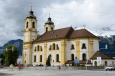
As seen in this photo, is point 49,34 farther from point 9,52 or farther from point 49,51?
point 9,52

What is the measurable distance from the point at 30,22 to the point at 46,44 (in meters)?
13.2

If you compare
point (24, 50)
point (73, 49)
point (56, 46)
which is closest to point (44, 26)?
point (24, 50)

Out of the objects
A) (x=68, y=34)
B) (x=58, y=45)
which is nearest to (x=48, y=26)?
(x=58, y=45)

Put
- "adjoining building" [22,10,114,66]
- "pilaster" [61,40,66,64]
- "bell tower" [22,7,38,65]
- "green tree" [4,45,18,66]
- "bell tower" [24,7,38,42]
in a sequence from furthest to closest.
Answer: "bell tower" [24,7,38,42] < "bell tower" [22,7,38,65] < "green tree" [4,45,18,66] < "pilaster" [61,40,66,64] < "adjoining building" [22,10,114,66]

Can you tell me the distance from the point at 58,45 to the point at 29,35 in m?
16.4

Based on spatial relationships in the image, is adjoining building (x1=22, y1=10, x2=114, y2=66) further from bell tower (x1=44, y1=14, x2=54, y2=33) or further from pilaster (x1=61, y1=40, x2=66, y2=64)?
bell tower (x1=44, y1=14, x2=54, y2=33)

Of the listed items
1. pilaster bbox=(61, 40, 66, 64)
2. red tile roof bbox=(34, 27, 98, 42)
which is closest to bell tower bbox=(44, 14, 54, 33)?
red tile roof bbox=(34, 27, 98, 42)

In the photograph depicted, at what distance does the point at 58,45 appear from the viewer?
6956 centimetres

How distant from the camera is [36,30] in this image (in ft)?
269

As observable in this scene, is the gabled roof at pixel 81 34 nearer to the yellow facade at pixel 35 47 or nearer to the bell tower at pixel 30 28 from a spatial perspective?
the yellow facade at pixel 35 47

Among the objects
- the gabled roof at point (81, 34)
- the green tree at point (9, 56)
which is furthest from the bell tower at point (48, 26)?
the gabled roof at point (81, 34)

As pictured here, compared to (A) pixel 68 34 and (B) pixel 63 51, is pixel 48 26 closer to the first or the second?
(A) pixel 68 34

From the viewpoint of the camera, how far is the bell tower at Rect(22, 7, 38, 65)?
79.3 meters

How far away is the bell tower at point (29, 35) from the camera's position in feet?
260
